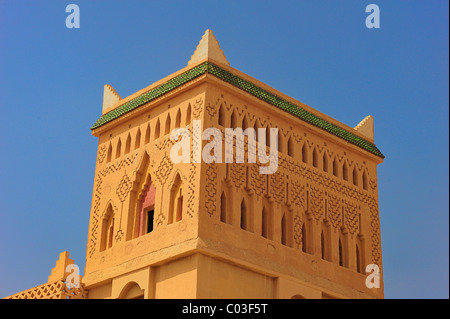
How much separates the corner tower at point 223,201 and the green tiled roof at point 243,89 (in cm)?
2

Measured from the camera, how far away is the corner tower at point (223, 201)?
13.8 metres

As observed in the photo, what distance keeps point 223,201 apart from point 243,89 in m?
1.89

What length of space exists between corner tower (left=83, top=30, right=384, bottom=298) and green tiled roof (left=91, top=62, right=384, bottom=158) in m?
0.02

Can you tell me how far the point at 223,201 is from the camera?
1423 cm

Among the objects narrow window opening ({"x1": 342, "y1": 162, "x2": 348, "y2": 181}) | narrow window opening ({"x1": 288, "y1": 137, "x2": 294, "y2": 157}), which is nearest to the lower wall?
narrow window opening ({"x1": 288, "y1": 137, "x2": 294, "y2": 157})

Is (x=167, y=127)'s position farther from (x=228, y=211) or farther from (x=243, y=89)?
(x=228, y=211)

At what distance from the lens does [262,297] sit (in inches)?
553

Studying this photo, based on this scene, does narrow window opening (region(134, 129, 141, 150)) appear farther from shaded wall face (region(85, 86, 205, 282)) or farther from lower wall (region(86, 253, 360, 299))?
lower wall (region(86, 253, 360, 299))

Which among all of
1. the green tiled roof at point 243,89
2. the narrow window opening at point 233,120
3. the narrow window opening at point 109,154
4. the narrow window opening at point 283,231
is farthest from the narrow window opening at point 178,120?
the narrow window opening at point 283,231

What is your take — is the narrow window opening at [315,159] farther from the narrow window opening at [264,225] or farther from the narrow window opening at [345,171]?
the narrow window opening at [264,225]

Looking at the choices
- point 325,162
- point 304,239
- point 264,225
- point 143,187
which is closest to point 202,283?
point 264,225
